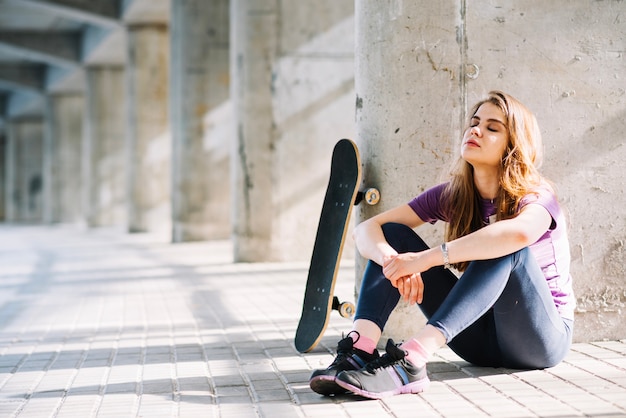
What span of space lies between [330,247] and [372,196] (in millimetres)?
568

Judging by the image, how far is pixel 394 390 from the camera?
363cm

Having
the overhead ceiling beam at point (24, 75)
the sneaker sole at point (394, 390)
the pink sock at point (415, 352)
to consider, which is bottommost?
the sneaker sole at point (394, 390)

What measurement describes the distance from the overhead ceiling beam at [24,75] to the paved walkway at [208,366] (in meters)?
25.1

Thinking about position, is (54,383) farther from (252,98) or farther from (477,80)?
(252,98)

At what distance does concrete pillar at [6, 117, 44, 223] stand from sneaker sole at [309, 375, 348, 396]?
3962cm

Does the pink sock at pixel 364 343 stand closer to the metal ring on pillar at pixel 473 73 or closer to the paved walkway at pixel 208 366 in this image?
the paved walkway at pixel 208 366

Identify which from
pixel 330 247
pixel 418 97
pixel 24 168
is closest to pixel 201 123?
pixel 418 97

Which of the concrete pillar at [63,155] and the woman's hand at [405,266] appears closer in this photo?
the woman's hand at [405,266]

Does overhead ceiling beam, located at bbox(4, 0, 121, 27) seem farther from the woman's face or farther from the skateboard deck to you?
the woman's face

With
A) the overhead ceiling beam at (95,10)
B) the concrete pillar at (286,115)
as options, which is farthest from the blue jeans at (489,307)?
the overhead ceiling beam at (95,10)

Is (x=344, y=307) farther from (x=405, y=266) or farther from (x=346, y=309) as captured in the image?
(x=405, y=266)

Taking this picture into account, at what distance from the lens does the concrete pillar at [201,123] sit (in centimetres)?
1566

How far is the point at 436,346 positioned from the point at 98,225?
881 inches

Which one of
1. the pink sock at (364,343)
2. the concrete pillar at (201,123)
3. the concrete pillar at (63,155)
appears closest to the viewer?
the pink sock at (364,343)
